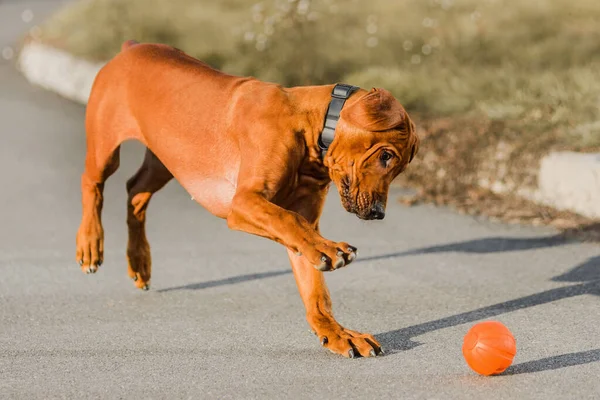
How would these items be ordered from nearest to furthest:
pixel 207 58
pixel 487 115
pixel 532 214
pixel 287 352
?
pixel 287 352, pixel 532 214, pixel 487 115, pixel 207 58

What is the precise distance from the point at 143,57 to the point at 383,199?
1.94 meters

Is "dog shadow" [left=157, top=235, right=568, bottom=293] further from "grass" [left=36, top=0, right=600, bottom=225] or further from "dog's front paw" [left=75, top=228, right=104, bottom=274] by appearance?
"dog's front paw" [left=75, top=228, right=104, bottom=274]

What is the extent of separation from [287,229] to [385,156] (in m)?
0.55

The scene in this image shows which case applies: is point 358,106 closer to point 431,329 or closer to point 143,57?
point 431,329

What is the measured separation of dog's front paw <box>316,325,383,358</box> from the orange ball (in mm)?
473

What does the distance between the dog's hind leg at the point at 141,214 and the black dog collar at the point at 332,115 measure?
1743 millimetres

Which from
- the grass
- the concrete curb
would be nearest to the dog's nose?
the concrete curb

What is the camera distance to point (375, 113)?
482 centimetres

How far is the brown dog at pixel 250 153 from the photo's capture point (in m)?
4.89

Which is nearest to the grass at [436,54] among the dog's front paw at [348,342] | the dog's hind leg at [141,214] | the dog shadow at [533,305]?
the dog shadow at [533,305]

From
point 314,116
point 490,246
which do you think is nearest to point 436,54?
point 490,246

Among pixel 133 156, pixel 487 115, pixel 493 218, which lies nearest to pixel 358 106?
pixel 493 218

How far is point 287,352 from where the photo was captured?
5199 millimetres

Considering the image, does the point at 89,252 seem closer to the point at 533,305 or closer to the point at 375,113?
the point at 375,113
